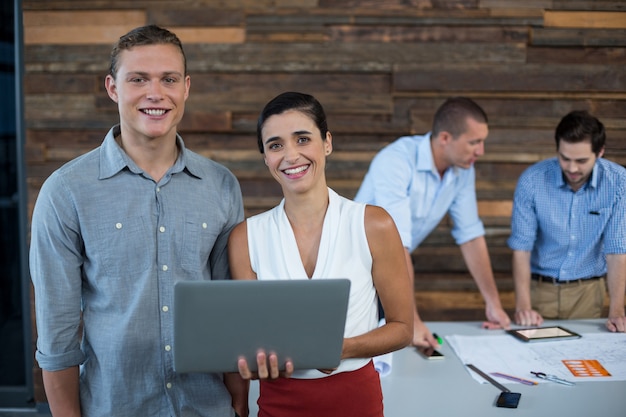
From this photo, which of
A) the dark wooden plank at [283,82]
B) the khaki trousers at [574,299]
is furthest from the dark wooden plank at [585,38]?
→ the khaki trousers at [574,299]

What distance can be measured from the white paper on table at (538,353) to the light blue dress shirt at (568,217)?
1.62 ft

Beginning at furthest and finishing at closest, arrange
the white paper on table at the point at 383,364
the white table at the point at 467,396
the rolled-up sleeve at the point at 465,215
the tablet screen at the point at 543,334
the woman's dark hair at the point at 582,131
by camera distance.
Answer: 1. the rolled-up sleeve at the point at 465,215
2. the woman's dark hair at the point at 582,131
3. the tablet screen at the point at 543,334
4. the white paper on table at the point at 383,364
5. the white table at the point at 467,396

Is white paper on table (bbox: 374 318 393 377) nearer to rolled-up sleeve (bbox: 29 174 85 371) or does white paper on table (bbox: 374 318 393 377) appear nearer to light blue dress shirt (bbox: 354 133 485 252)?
light blue dress shirt (bbox: 354 133 485 252)

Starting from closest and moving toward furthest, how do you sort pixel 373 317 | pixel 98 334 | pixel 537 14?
pixel 98 334
pixel 373 317
pixel 537 14

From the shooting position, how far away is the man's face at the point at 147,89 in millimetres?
1520

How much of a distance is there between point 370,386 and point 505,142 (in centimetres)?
231

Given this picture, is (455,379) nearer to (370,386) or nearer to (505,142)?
(370,386)

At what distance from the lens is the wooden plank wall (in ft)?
11.2

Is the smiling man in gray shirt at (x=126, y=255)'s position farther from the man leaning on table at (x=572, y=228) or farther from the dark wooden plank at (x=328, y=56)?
the dark wooden plank at (x=328, y=56)

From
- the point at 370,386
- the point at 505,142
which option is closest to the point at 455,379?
the point at 370,386

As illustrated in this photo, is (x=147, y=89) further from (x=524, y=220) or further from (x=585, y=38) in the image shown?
(x=585, y=38)

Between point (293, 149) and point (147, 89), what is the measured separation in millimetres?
389

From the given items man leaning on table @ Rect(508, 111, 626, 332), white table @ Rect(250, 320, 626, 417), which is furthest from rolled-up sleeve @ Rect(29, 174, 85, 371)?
man leaning on table @ Rect(508, 111, 626, 332)

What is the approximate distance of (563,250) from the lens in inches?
108
